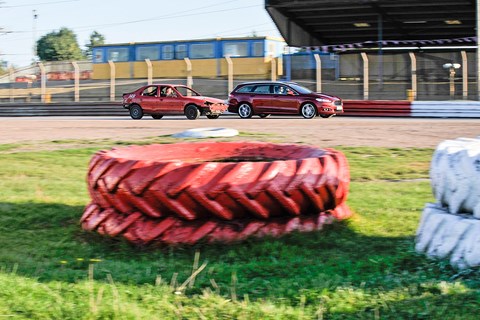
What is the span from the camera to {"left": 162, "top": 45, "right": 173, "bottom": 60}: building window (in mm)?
40781

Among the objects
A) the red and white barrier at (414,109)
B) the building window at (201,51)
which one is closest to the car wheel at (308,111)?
the red and white barrier at (414,109)

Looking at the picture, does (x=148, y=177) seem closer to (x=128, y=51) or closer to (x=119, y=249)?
(x=119, y=249)

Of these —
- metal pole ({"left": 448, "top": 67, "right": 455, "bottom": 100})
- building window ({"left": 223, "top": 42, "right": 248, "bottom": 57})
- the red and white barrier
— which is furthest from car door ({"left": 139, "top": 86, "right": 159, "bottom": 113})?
metal pole ({"left": 448, "top": 67, "right": 455, "bottom": 100})

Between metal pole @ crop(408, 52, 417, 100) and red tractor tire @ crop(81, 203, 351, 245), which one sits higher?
metal pole @ crop(408, 52, 417, 100)

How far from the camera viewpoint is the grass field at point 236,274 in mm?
3529

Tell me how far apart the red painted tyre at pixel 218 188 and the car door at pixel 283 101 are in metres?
19.8

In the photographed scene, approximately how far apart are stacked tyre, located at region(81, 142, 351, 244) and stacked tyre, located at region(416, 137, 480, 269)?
92 cm

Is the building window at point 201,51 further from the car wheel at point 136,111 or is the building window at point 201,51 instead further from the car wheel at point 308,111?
the car wheel at point 308,111

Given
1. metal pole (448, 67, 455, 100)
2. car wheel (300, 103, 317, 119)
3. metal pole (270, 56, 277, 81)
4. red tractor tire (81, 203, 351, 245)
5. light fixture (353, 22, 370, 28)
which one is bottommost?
red tractor tire (81, 203, 351, 245)

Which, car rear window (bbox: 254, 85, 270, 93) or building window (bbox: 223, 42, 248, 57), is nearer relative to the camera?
car rear window (bbox: 254, 85, 270, 93)

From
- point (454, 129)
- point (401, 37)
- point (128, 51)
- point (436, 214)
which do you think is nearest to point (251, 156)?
point (436, 214)

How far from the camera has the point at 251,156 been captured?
266 inches

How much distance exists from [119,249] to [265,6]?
40023mm

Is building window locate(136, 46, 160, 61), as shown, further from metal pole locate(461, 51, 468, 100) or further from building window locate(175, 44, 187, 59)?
metal pole locate(461, 51, 468, 100)
